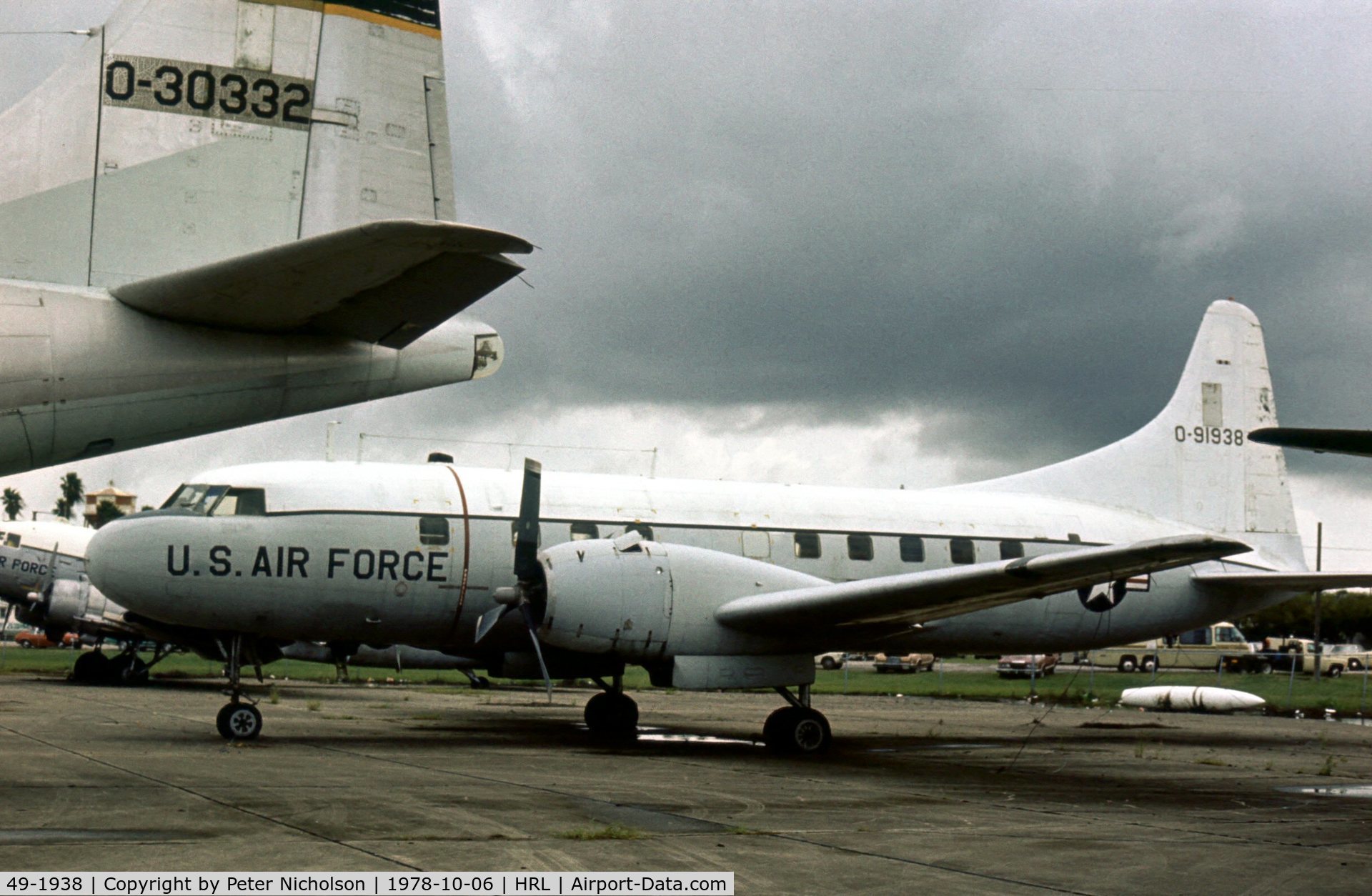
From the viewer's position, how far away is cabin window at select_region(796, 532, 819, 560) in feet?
58.3

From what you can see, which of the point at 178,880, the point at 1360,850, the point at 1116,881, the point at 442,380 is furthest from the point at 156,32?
the point at 1360,850

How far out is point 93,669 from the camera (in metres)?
28.9

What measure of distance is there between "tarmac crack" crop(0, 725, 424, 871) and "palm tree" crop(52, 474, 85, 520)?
11546cm

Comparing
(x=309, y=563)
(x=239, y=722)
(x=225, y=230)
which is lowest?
(x=239, y=722)

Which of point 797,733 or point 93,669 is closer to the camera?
point 797,733

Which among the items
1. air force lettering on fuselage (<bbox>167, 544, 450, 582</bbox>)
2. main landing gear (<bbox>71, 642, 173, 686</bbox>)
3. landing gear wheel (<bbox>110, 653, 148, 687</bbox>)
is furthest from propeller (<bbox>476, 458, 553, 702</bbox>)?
landing gear wheel (<bbox>110, 653, 148, 687</bbox>)

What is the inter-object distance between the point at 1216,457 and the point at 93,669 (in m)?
23.2

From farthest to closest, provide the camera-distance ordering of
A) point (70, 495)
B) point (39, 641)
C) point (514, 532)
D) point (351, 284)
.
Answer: point (70, 495), point (39, 641), point (514, 532), point (351, 284)

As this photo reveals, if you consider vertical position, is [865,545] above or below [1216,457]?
below

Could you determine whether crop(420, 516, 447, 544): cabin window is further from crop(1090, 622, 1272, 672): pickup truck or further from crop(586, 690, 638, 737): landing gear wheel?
crop(1090, 622, 1272, 672): pickup truck

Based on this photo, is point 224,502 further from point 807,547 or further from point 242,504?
point 807,547

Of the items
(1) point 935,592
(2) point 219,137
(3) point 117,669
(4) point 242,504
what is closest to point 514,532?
(4) point 242,504

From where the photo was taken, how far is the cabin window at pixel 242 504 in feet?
50.6

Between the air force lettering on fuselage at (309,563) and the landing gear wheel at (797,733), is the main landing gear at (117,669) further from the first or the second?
the landing gear wheel at (797,733)
